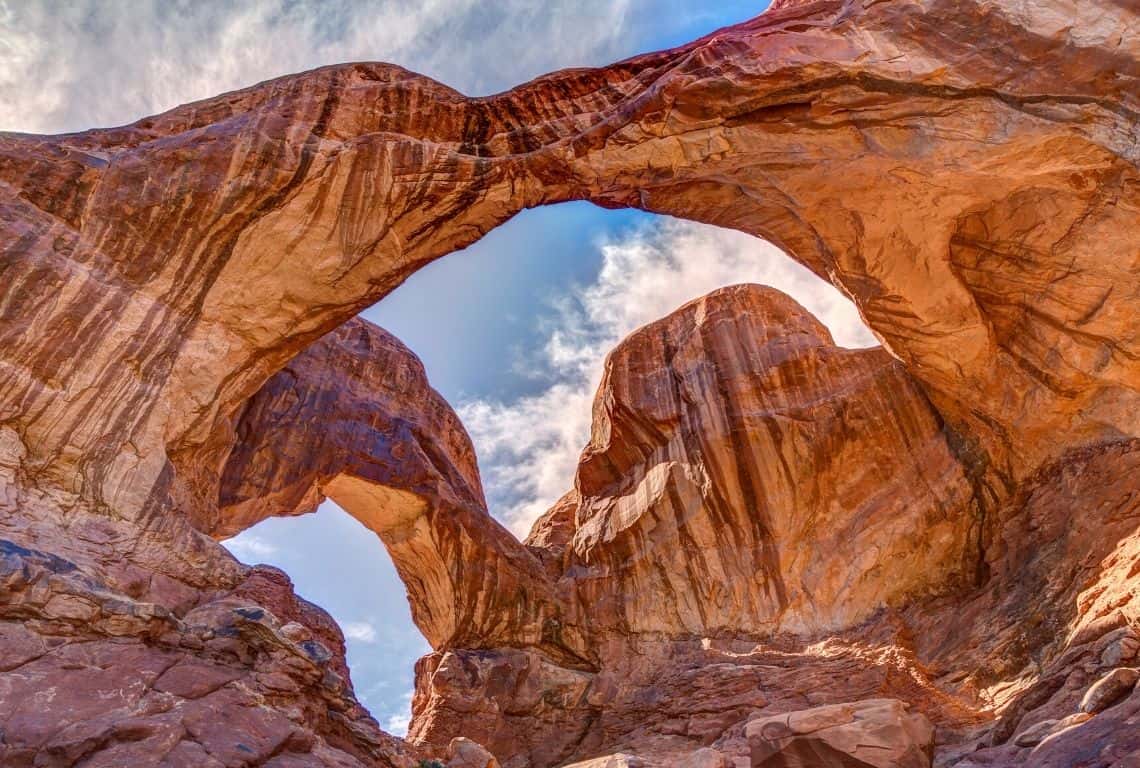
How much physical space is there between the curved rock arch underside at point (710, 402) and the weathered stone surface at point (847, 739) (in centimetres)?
7

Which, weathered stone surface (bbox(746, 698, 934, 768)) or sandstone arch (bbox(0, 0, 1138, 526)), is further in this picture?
sandstone arch (bbox(0, 0, 1138, 526))

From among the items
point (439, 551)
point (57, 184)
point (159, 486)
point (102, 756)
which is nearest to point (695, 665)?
point (439, 551)

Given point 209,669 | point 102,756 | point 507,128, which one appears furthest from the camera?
point 507,128

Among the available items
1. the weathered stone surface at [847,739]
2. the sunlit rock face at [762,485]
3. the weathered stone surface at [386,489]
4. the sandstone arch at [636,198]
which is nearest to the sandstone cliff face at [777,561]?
the sunlit rock face at [762,485]

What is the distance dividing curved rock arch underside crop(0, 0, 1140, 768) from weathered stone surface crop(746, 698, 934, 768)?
0.23 ft

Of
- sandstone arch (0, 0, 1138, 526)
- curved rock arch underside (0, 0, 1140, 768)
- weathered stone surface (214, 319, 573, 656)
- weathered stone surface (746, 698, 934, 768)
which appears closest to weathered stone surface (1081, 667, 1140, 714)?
curved rock arch underside (0, 0, 1140, 768)

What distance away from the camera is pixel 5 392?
40.4 feet

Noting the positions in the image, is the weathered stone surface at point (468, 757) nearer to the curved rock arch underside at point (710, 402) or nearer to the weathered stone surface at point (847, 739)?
the curved rock arch underside at point (710, 402)

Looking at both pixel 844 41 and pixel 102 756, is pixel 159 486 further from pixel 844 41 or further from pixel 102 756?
pixel 844 41

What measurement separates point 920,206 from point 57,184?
629 inches

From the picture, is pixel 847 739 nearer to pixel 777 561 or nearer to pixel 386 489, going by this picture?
pixel 777 561

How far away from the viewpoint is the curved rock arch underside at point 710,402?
35.1 ft

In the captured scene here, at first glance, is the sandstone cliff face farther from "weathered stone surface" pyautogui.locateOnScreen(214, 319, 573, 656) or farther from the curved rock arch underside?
"weathered stone surface" pyautogui.locateOnScreen(214, 319, 573, 656)

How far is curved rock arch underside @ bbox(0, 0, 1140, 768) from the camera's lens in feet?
35.1
